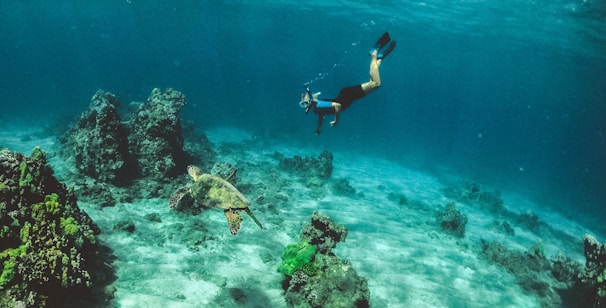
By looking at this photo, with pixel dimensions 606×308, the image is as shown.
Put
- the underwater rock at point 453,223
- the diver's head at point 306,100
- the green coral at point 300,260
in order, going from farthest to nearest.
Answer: the underwater rock at point 453,223 → the diver's head at point 306,100 → the green coral at point 300,260

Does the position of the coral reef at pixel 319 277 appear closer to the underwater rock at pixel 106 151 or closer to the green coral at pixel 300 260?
the green coral at pixel 300 260

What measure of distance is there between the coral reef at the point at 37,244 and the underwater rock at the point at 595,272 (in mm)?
12229

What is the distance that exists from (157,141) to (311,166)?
9136 millimetres

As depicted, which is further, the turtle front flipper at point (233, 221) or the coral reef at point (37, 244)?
the turtle front flipper at point (233, 221)

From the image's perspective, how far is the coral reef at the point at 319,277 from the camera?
21.0ft

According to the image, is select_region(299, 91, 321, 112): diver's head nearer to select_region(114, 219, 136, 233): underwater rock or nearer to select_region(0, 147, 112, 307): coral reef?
select_region(0, 147, 112, 307): coral reef

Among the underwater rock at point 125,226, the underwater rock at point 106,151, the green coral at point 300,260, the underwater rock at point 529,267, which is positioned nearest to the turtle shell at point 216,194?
the green coral at point 300,260

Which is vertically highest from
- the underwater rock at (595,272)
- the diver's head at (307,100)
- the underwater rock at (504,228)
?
the diver's head at (307,100)

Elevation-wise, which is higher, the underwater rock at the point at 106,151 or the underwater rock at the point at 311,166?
the underwater rock at the point at 106,151

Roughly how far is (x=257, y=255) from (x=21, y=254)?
16.0ft

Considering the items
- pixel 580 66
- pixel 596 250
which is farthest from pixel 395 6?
pixel 596 250

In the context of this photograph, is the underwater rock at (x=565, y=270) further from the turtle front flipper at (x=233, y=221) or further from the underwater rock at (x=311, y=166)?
the turtle front flipper at (x=233, y=221)

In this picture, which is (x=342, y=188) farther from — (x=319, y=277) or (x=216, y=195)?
(x=216, y=195)

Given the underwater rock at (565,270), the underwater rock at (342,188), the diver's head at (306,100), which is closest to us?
the diver's head at (306,100)
